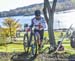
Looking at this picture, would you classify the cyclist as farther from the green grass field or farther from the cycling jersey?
the green grass field

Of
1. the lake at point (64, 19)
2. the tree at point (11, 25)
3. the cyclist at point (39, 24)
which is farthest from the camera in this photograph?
the tree at point (11, 25)

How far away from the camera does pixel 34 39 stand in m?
7.80

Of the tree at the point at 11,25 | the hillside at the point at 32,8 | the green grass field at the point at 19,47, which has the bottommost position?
the green grass field at the point at 19,47

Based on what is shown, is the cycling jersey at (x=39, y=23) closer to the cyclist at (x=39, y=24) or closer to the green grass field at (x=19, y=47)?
the cyclist at (x=39, y=24)

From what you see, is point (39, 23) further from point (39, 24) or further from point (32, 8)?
point (32, 8)

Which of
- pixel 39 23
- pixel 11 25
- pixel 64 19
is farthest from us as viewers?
pixel 11 25

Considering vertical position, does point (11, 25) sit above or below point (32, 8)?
below

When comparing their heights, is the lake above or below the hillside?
below

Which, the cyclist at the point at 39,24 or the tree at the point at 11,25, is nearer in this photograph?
the cyclist at the point at 39,24

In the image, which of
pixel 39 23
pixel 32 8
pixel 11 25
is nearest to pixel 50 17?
pixel 39 23

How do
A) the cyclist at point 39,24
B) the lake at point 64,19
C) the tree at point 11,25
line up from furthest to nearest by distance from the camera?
1. the tree at point 11,25
2. the cyclist at point 39,24
3. the lake at point 64,19

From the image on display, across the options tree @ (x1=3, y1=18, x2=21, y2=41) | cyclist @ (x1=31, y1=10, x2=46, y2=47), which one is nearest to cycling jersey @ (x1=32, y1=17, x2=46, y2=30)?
cyclist @ (x1=31, y1=10, x2=46, y2=47)

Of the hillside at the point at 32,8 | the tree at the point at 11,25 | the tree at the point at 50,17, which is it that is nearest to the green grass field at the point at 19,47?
the tree at the point at 50,17

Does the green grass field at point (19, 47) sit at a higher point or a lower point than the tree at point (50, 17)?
lower
